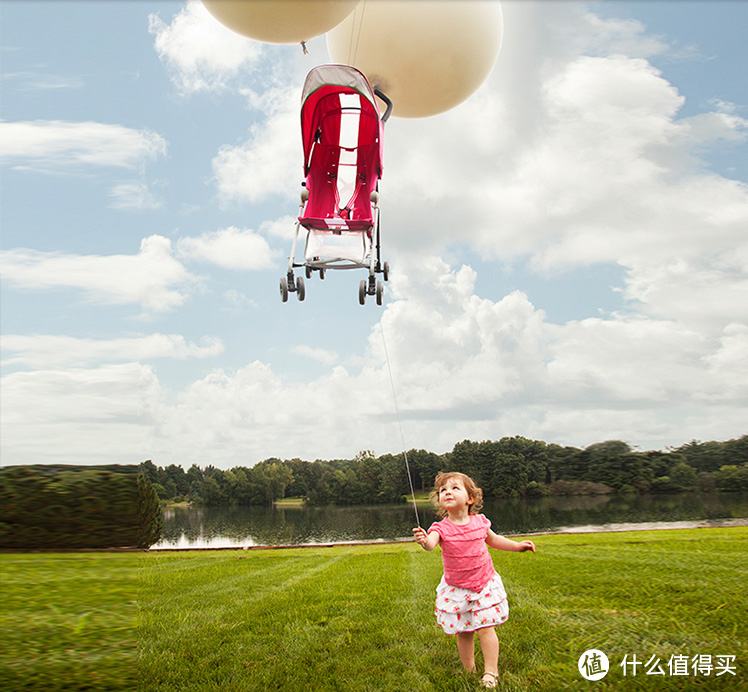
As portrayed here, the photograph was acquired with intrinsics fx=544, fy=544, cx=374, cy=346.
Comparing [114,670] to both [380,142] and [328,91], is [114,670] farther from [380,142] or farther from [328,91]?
[328,91]

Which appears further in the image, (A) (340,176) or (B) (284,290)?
(A) (340,176)

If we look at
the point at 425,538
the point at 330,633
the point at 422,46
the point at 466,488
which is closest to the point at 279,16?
the point at 422,46

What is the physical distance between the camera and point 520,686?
2062mm

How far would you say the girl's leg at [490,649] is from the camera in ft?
6.98

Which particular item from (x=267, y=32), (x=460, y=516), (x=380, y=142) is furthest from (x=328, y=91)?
(x=460, y=516)

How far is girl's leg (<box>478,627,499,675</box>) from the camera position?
213 centimetres

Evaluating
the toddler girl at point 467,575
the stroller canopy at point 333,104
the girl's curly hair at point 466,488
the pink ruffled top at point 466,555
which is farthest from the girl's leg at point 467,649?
the stroller canopy at point 333,104

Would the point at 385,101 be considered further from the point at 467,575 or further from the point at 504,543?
the point at 467,575

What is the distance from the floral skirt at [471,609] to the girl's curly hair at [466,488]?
32 centimetres

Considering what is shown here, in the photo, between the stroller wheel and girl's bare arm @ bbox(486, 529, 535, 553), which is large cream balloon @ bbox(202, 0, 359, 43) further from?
girl's bare arm @ bbox(486, 529, 535, 553)

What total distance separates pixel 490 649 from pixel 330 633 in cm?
101

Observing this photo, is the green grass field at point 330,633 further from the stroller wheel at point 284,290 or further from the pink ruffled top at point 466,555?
the stroller wheel at point 284,290

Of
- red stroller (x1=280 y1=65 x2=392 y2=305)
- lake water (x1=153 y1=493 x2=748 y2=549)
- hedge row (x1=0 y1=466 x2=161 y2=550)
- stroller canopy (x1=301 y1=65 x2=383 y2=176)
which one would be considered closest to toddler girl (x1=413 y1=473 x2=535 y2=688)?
hedge row (x1=0 y1=466 x2=161 y2=550)

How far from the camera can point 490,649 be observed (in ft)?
7.09
